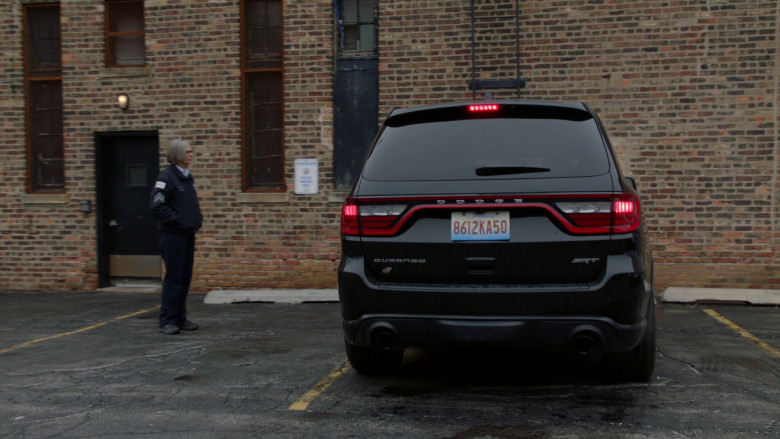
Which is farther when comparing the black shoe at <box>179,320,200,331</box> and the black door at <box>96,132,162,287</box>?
the black door at <box>96,132,162,287</box>

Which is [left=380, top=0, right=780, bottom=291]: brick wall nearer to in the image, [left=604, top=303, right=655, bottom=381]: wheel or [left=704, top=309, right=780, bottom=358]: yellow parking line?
[left=704, top=309, right=780, bottom=358]: yellow parking line

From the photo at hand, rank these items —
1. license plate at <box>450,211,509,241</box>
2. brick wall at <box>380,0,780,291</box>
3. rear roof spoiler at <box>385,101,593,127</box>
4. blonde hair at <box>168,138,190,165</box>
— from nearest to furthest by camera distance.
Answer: license plate at <box>450,211,509,241</box>
rear roof spoiler at <box>385,101,593,127</box>
blonde hair at <box>168,138,190,165</box>
brick wall at <box>380,0,780,291</box>

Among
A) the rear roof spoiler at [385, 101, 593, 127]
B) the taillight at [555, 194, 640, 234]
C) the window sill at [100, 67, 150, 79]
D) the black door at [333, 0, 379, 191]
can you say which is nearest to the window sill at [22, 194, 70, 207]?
the window sill at [100, 67, 150, 79]

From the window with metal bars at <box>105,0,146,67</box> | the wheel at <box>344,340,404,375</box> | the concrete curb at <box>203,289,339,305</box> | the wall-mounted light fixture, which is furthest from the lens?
the window with metal bars at <box>105,0,146,67</box>

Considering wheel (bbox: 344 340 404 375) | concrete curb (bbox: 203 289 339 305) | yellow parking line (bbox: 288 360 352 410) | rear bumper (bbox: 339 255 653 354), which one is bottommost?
concrete curb (bbox: 203 289 339 305)

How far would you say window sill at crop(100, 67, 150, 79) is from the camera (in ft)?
33.0

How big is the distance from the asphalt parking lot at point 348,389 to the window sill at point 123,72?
14.5 ft

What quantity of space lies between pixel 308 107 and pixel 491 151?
5.99 metres

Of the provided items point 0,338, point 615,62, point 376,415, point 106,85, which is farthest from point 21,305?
point 615,62

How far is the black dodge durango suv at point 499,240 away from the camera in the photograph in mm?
3752

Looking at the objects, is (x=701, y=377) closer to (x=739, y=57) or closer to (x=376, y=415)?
(x=376, y=415)

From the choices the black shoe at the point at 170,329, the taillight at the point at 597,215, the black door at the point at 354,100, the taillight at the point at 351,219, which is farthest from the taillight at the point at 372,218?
the black door at the point at 354,100

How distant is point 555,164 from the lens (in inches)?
A: 154

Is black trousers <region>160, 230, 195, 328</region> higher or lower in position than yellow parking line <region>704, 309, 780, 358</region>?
higher
